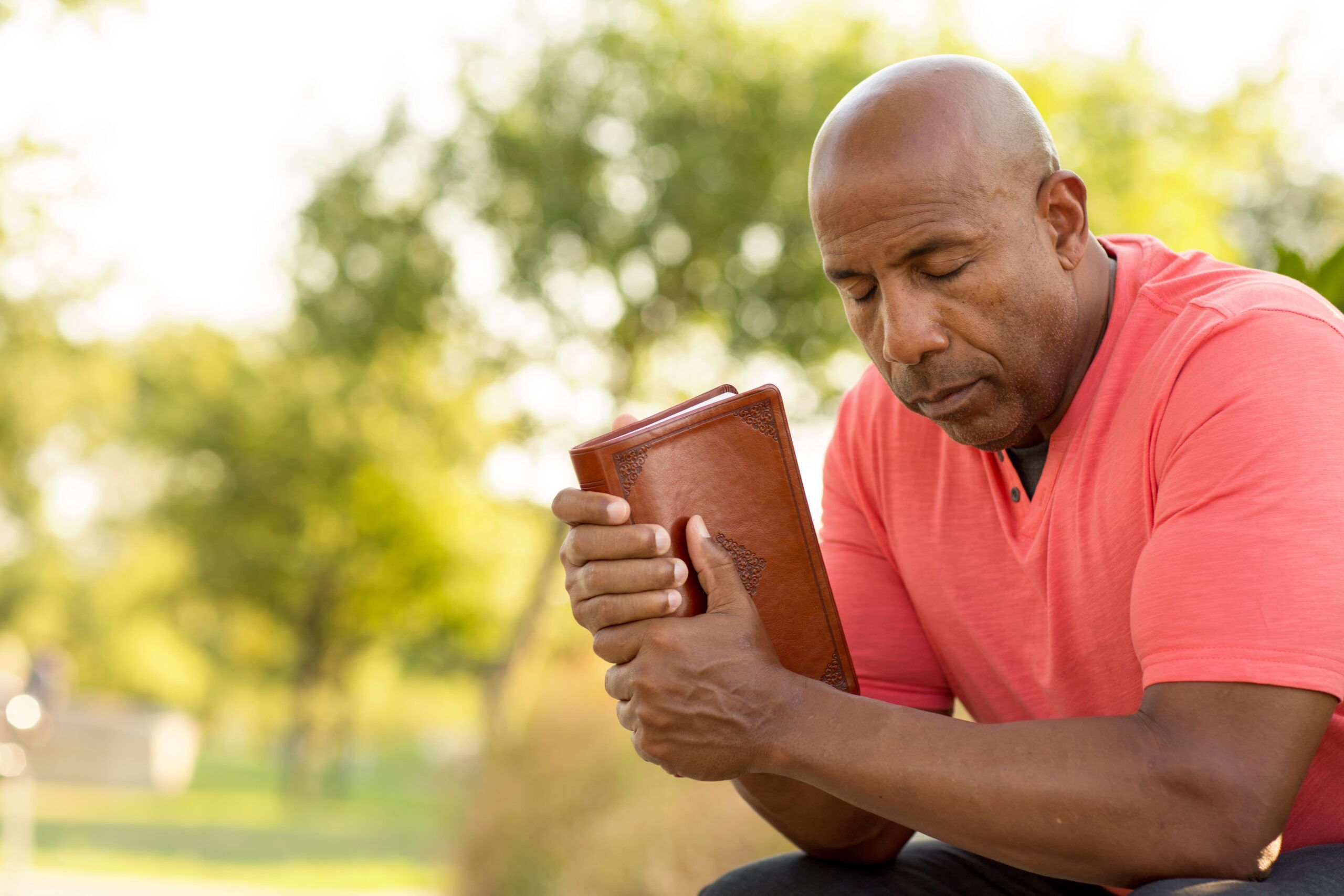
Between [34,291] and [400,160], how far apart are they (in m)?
5.13

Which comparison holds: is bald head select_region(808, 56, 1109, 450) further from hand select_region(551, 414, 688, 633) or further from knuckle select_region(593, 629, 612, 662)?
knuckle select_region(593, 629, 612, 662)

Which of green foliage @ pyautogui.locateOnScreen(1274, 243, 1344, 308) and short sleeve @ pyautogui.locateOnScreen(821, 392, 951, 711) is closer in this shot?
short sleeve @ pyautogui.locateOnScreen(821, 392, 951, 711)

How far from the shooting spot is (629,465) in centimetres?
183

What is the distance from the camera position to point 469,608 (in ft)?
77.7

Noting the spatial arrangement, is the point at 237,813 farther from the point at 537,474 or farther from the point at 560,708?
the point at 560,708

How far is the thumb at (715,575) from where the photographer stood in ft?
5.97

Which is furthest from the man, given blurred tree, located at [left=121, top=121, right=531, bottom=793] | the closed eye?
blurred tree, located at [left=121, top=121, right=531, bottom=793]

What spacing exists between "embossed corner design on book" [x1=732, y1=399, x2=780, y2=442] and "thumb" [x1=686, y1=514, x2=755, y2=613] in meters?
0.20

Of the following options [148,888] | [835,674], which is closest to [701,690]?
[835,674]

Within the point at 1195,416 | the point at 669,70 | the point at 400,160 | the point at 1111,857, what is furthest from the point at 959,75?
the point at 400,160

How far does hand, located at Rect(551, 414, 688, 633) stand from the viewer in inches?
69.2

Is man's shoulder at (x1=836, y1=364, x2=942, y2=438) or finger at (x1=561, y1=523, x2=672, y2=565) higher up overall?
man's shoulder at (x1=836, y1=364, x2=942, y2=438)

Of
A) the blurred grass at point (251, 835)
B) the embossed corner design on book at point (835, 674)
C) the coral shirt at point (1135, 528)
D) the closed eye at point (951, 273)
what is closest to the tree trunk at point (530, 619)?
the blurred grass at point (251, 835)

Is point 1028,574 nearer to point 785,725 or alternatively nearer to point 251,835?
point 785,725
